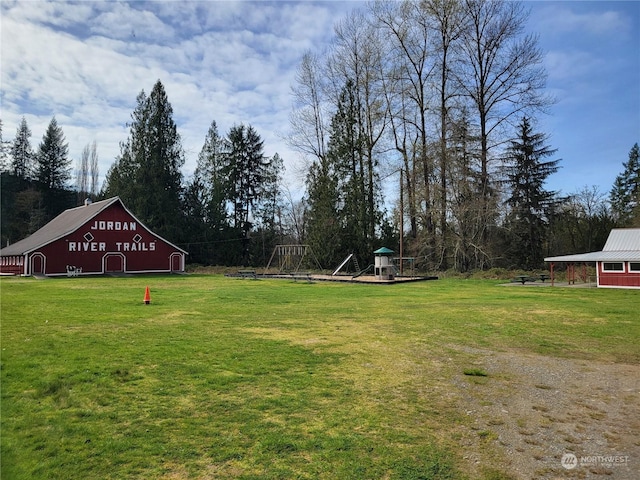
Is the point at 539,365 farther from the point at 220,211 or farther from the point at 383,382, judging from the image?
the point at 220,211

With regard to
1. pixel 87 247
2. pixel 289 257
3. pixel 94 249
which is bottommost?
pixel 289 257

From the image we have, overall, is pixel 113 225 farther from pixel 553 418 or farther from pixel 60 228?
pixel 553 418

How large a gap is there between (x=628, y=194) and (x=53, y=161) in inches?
2901

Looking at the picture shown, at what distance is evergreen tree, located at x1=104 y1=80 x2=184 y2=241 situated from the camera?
50000mm

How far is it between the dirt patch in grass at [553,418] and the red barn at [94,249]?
39.0 meters

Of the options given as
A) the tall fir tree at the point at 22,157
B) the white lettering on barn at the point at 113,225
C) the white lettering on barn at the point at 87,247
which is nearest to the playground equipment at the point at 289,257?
the white lettering on barn at the point at 113,225

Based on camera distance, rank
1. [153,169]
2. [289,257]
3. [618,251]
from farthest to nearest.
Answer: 1. [153,169]
2. [289,257]
3. [618,251]

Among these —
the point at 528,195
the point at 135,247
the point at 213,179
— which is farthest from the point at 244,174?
the point at 528,195

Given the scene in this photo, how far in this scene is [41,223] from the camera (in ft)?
181

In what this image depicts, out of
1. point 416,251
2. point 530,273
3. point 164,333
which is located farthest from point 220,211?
point 164,333

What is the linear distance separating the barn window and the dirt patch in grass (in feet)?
69.7

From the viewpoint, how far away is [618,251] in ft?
83.7

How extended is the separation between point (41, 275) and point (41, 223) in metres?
24.2

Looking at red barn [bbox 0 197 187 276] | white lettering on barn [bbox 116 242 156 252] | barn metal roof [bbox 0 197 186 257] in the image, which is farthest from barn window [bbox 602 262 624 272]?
barn metal roof [bbox 0 197 186 257]
